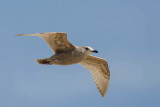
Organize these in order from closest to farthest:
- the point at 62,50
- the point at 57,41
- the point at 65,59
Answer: the point at 57,41 → the point at 65,59 → the point at 62,50

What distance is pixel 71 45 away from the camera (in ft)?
40.3

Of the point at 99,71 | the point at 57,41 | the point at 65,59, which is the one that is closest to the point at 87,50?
the point at 65,59

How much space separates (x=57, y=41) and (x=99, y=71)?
3.19m

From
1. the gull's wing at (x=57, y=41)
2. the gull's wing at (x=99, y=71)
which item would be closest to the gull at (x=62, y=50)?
the gull's wing at (x=57, y=41)

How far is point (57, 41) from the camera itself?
39.5 feet

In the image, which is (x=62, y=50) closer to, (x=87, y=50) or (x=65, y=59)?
(x=65, y=59)

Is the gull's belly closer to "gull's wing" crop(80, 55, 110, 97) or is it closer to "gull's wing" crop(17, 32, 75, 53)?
"gull's wing" crop(17, 32, 75, 53)

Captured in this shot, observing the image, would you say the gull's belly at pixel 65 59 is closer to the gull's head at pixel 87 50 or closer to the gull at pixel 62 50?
the gull at pixel 62 50

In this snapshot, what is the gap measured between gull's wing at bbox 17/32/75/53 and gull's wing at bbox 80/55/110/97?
2154 millimetres

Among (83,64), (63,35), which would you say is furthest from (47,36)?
(83,64)

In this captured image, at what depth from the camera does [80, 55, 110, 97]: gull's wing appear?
14233mm

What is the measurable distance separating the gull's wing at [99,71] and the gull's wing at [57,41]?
2.15 m

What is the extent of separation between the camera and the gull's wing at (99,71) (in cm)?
1423

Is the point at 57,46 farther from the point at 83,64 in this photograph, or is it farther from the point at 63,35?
the point at 83,64
